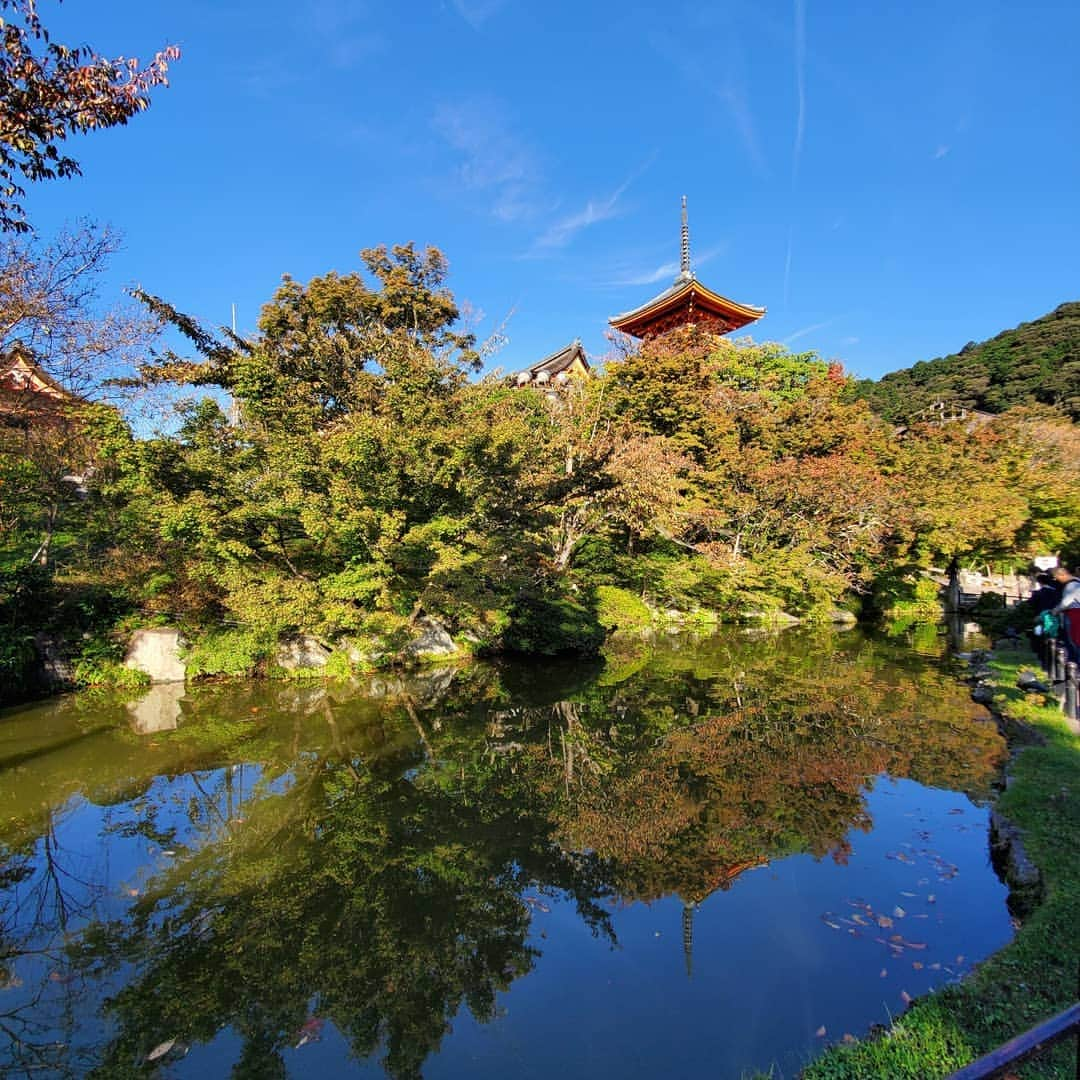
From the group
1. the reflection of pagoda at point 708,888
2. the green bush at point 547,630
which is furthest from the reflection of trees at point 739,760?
the green bush at point 547,630

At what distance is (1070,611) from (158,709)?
12922 mm

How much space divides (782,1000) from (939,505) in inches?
690

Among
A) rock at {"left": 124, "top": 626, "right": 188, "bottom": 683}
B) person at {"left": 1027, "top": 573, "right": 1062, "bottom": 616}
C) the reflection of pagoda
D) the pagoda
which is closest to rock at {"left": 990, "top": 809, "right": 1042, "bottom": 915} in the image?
the reflection of pagoda

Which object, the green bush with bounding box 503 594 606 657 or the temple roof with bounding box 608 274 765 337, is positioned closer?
the green bush with bounding box 503 594 606 657

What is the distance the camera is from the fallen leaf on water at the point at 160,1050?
354 centimetres

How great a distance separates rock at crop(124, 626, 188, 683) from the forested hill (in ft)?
127

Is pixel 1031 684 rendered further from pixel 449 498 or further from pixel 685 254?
pixel 685 254

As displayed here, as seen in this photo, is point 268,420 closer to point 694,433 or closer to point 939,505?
point 694,433

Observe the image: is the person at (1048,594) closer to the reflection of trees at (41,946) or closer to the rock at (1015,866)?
the rock at (1015,866)

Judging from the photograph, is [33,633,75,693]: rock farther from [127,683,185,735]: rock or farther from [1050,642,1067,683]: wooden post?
[1050,642,1067,683]: wooden post

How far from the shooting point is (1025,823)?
539cm

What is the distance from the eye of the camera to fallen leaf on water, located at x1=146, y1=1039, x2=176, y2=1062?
354 centimetres

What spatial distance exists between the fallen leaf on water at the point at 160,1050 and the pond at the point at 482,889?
1 centimetres

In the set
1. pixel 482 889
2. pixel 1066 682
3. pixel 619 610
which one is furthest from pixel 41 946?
pixel 619 610
